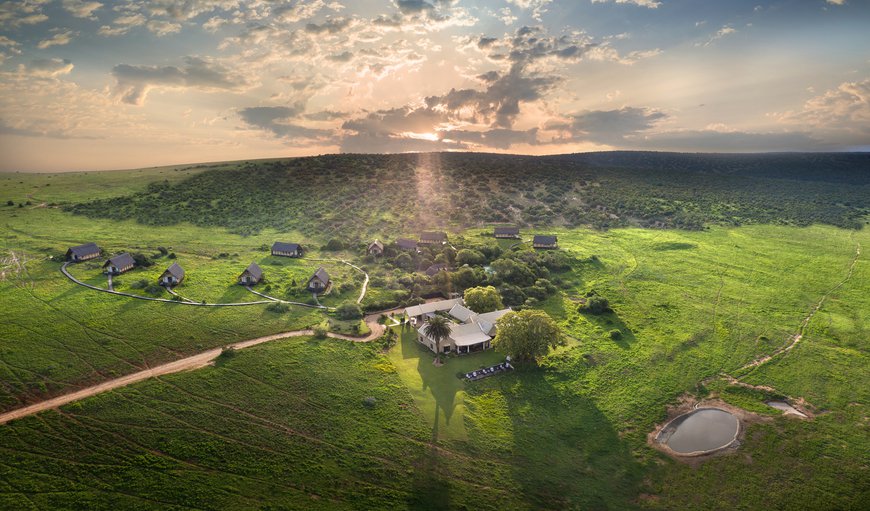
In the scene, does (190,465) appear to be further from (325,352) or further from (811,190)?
(811,190)

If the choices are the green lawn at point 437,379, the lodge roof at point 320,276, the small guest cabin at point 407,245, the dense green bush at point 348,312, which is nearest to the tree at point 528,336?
the green lawn at point 437,379

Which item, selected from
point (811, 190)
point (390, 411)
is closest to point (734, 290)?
point (390, 411)

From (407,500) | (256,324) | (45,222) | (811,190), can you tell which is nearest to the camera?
(407,500)

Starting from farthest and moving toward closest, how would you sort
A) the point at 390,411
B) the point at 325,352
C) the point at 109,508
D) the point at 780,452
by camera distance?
the point at 325,352 < the point at 390,411 < the point at 780,452 < the point at 109,508

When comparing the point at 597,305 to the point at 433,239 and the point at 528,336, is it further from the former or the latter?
the point at 433,239

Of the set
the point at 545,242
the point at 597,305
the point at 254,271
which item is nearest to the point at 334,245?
the point at 254,271

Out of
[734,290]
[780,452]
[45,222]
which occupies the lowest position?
[780,452]

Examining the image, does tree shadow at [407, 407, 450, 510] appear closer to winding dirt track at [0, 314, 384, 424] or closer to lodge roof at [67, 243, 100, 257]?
winding dirt track at [0, 314, 384, 424]
